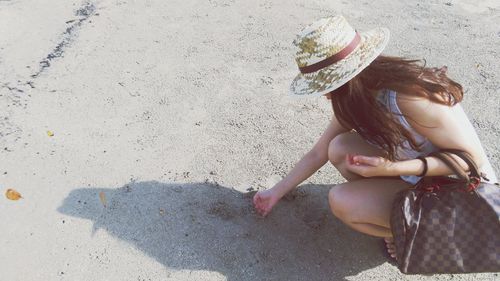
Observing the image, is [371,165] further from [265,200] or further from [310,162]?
[265,200]

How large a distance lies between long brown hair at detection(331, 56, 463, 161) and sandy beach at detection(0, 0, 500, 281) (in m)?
0.61

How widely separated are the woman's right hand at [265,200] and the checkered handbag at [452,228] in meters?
0.62

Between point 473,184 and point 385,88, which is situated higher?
point 385,88

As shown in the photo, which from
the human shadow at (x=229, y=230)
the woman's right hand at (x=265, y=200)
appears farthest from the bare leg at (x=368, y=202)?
the woman's right hand at (x=265, y=200)

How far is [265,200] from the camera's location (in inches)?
88.0

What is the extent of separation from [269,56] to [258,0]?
0.76 meters

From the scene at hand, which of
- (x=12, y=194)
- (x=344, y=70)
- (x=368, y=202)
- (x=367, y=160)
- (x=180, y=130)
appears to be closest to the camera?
(x=344, y=70)

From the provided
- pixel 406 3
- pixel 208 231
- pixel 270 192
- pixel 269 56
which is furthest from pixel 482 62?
pixel 208 231

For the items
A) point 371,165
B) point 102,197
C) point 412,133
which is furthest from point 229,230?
point 412,133

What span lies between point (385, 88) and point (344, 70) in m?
0.16

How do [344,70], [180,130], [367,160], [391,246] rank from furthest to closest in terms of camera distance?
1. [180,130]
2. [391,246]
3. [367,160]
4. [344,70]

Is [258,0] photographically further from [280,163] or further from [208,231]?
[208,231]

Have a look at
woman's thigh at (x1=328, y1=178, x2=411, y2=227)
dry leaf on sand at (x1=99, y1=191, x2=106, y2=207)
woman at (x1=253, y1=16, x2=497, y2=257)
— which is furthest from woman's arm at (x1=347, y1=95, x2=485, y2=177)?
dry leaf on sand at (x1=99, y1=191, x2=106, y2=207)

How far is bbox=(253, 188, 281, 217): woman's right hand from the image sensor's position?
87.5 inches
